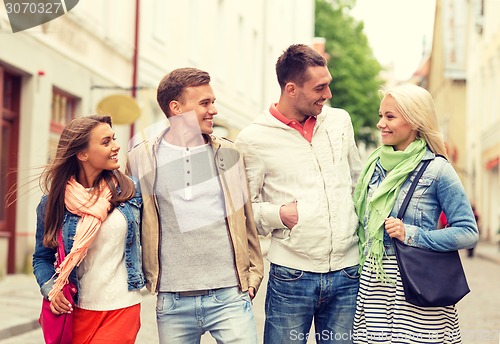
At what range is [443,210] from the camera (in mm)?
3912

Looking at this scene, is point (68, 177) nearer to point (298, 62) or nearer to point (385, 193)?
point (298, 62)

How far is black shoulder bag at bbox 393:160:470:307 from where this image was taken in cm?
378

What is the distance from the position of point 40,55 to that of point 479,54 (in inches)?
1103

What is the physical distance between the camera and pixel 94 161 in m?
3.97

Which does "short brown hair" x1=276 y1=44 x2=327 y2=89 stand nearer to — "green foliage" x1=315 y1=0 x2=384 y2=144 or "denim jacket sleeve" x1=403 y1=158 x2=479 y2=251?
"denim jacket sleeve" x1=403 y1=158 x2=479 y2=251

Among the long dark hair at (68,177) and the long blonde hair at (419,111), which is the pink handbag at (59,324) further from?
the long blonde hair at (419,111)

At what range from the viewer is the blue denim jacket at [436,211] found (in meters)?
3.81

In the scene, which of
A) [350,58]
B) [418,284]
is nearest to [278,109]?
[418,284]

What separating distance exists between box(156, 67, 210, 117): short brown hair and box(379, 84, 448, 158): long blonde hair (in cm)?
80

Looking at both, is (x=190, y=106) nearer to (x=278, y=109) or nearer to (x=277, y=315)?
(x=278, y=109)

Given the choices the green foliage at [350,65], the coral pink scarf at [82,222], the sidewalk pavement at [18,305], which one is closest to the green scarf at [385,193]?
the coral pink scarf at [82,222]

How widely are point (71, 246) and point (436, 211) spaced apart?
1.50 meters

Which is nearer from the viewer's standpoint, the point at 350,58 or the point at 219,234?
the point at 219,234

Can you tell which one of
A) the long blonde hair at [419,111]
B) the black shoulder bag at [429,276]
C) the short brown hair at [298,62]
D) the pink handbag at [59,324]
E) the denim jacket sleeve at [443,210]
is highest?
the short brown hair at [298,62]
